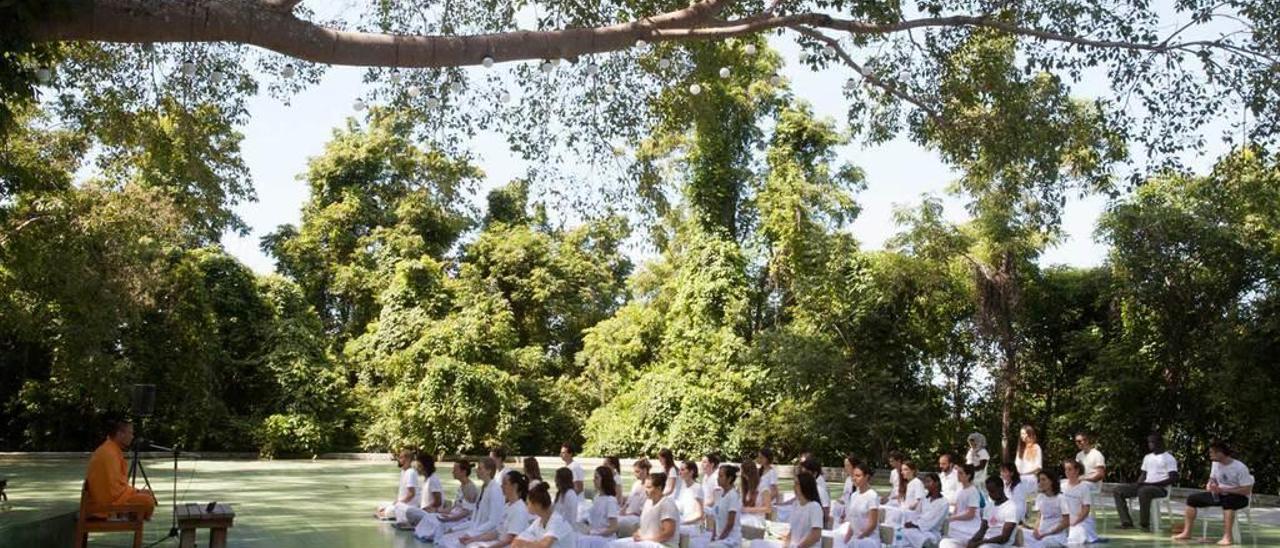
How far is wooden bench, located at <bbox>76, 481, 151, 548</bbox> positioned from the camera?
673 centimetres

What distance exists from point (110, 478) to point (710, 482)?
15.5ft

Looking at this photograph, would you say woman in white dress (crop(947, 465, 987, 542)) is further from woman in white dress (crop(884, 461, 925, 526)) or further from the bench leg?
the bench leg

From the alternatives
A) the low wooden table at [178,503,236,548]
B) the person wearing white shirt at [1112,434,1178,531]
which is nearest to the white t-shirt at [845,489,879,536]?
the person wearing white shirt at [1112,434,1178,531]

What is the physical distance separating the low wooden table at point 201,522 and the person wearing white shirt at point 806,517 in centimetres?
364

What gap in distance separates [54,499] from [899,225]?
12.3m

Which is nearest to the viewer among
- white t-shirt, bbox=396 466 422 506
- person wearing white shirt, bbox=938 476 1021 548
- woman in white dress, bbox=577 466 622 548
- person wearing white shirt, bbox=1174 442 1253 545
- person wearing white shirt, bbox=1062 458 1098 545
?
person wearing white shirt, bbox=938 476 1021 548

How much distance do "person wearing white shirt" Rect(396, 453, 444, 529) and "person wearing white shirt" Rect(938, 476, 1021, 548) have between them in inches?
165

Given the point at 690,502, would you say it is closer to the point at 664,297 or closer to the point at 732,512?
Result: the point at 732,512

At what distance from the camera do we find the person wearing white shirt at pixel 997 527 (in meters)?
7.97

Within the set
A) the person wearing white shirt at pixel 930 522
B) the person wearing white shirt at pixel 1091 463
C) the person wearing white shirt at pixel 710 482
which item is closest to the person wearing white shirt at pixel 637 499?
the person wearing white shirt at pixel 710 482

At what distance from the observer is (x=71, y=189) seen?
16016mm

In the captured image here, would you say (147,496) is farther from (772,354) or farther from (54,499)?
(772,354)

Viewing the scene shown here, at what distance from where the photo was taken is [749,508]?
9.09m

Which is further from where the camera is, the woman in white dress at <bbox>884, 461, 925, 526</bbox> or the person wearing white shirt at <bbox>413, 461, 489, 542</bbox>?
the person wearing white shirt at <bbox>413, 461, 489, 542</bbox>
